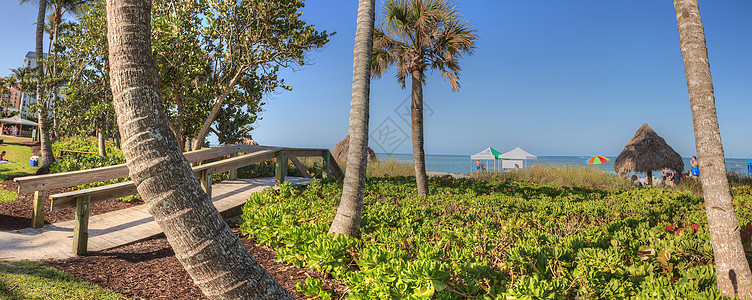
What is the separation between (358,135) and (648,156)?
60.5 ft

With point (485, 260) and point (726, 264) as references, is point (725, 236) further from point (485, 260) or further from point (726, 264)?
point (485, 260)

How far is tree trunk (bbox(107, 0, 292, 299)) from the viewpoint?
1627mm

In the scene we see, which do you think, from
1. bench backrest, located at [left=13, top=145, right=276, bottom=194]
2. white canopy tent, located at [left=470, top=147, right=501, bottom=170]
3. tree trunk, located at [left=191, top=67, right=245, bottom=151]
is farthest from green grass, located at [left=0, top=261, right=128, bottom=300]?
white canopy tent, located at [left=470, top=147, right=501, bottom=170]

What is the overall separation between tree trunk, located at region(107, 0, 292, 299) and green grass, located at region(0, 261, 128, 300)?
2518 millimetres

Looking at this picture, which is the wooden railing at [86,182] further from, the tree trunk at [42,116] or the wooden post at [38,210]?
the tree trunk at [42,116]

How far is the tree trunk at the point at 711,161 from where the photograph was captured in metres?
2.49

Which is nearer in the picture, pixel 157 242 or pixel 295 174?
pixel 157 242

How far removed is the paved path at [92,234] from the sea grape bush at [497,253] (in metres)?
1.67

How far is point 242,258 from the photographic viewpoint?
5.71ft

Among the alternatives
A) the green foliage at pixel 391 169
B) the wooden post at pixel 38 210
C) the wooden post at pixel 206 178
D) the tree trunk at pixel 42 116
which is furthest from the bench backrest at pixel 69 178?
the tree trunk at pixel 42 116

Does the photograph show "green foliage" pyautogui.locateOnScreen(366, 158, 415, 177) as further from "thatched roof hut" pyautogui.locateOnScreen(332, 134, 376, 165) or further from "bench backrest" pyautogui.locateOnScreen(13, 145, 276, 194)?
"bench backrest" pyautogui.locateOnScreen(13, 145, 276, 194)

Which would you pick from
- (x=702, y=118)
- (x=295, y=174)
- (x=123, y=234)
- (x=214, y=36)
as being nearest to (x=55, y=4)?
(x=214, y=36)

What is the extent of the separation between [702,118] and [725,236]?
860mm

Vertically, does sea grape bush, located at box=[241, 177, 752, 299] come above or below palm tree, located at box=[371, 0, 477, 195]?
below
